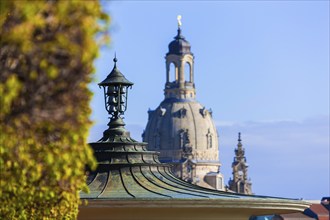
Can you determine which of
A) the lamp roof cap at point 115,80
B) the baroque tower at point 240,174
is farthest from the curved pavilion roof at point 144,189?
the baroque tower at point 240,174

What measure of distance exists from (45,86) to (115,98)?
15727mm

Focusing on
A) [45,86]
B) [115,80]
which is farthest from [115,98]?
[45,86]

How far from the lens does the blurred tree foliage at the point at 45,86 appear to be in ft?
38.0

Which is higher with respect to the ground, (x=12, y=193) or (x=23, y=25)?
(x=23, y=25)

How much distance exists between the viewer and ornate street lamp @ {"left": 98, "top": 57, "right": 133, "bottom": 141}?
2719 cm

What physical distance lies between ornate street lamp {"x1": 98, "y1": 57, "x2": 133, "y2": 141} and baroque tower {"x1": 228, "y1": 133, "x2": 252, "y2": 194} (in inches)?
6352

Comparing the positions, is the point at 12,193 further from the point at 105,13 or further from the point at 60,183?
the point at 105,13

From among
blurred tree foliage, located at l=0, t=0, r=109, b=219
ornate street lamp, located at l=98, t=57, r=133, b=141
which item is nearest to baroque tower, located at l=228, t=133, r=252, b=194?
ornate street lamp, located at l=98, t=57, r=133, b=141

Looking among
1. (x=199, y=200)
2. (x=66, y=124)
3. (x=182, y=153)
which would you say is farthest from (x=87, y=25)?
(x=182, y=153)

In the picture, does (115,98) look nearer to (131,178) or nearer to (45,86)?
(131,178)

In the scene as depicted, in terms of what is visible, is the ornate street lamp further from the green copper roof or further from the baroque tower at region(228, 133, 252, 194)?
the baroque tower at region(228, 133, 252, 194)

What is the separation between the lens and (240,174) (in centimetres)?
19412

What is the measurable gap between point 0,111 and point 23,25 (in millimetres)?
1051

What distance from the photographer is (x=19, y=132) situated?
12188mm
